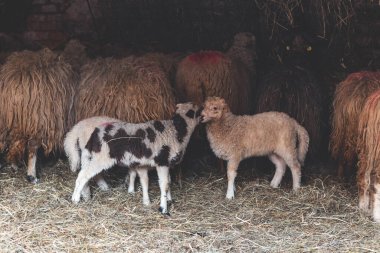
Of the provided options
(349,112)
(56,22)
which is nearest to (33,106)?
(349,112)

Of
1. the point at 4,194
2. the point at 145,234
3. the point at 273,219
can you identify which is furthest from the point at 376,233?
the point at 4,194

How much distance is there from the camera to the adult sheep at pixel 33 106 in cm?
595

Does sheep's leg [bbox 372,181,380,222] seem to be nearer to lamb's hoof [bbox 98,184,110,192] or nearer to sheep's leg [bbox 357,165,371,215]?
sheep's leg [bbox 357,165,371,215]

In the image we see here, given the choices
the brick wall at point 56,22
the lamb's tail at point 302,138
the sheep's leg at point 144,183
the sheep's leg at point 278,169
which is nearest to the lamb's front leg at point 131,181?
the sheep's leg at point 144,183

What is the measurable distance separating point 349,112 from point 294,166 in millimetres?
782

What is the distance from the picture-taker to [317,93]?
6637 mm

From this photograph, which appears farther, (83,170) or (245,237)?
(83,170)

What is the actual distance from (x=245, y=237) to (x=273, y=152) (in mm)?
1506

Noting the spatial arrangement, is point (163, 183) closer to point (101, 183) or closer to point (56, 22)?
point (101, 183)

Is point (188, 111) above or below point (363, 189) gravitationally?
above

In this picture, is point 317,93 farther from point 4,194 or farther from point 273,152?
point 4,194

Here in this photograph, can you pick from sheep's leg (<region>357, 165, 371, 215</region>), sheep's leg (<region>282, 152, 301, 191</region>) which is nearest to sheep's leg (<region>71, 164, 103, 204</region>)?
sheep's leg (<region>282, 152, 301, 191</region>)

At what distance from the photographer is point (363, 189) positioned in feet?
17.7

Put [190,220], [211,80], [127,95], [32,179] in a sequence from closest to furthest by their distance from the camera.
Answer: [190,220], [127,95], [32,179], [211,80]
